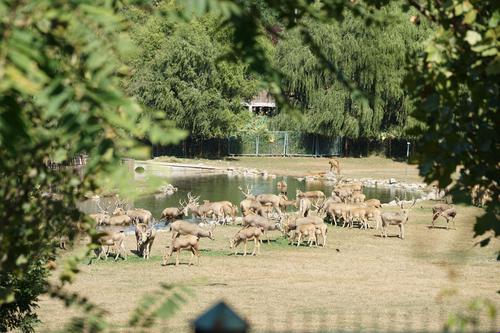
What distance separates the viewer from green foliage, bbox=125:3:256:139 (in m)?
50.3

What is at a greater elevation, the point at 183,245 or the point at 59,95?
the point at 59,95

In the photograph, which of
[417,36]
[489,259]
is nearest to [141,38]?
[417,36]

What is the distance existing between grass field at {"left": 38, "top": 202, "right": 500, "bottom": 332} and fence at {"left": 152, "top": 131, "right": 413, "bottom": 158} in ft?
100

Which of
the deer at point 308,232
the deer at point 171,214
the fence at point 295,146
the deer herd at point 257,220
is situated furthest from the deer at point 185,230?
the fence at point 295,146

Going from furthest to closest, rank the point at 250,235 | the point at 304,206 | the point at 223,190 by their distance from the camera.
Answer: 1. the point at 223,190
2. the point at 304,206
3. the point at 250,235

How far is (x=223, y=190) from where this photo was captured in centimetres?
3831

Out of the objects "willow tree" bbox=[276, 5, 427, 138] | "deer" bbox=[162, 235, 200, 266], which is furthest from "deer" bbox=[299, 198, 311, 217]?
"willow tree" bbox=[276, 5, 427, 138]

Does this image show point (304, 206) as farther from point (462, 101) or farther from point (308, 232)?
point (462, 101)

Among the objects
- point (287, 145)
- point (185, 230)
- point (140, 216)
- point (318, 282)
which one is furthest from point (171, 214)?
point (287, 145)

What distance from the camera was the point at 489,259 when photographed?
68.4ft

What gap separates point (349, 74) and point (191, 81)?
8938 millimetres

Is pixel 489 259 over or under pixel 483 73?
under

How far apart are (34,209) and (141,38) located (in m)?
50.9

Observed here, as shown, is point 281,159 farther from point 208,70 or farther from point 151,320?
point 151,320
